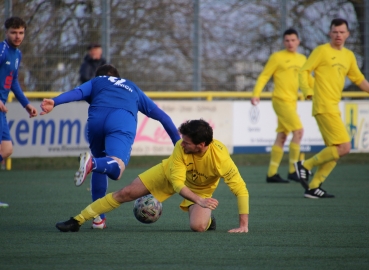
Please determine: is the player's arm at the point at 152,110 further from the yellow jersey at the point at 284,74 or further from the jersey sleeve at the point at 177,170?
the yellow jersey at the point at 284,74

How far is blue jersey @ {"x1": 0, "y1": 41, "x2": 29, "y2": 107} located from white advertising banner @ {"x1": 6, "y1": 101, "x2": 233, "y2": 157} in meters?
4.91

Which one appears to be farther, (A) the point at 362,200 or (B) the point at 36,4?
(B) the point at 36,4

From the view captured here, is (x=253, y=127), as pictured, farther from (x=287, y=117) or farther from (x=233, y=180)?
(x=233, y=180)

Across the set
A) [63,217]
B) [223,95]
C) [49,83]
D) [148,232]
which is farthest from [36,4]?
[148,232]

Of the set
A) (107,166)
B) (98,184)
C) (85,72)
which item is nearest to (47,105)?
(107,166)

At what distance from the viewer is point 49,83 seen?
15.1 metres

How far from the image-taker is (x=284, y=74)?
1227 centimetres

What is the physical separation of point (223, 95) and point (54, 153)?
382 centimetres

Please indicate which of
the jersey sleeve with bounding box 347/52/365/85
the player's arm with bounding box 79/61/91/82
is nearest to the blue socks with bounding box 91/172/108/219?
the jersey sleeve with bounding box 347/52/365/85

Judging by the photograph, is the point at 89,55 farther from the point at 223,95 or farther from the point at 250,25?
the point at 250,25

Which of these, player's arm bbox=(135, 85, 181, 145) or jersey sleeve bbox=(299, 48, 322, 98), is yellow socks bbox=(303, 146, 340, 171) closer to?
jersey sleeve bbox=(299, 48, 322, 98)

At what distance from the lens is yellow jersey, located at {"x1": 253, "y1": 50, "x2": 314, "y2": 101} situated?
39.9 feet

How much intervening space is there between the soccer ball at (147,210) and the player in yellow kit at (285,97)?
Answer: 545 cm

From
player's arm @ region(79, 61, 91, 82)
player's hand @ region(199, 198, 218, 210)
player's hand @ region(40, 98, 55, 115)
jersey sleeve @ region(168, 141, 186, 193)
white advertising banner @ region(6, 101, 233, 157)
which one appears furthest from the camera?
white advertising banner @ region(6, 101, 233, 157)
